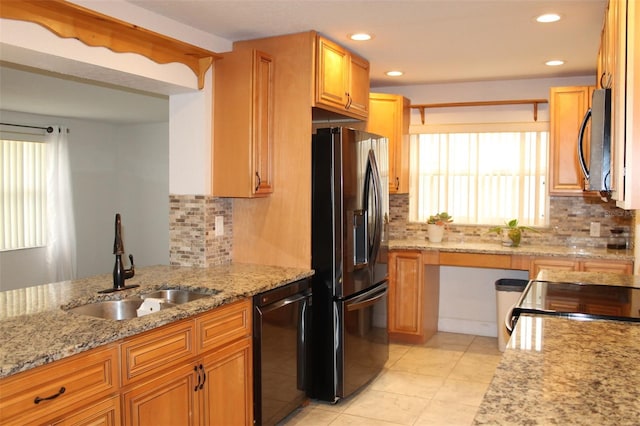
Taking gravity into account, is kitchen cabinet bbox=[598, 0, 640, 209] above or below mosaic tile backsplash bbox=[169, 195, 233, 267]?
above

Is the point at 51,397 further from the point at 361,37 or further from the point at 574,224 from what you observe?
the point at 574,224

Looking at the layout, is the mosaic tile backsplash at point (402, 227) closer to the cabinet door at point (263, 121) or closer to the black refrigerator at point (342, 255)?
the cabinet door at point (263, 121)

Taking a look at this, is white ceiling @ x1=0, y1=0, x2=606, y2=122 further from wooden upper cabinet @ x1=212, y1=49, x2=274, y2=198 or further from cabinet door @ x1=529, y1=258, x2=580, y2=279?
cabinet door @ x1=529, y1=258, x2=580, y2=279

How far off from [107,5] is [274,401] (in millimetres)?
2224

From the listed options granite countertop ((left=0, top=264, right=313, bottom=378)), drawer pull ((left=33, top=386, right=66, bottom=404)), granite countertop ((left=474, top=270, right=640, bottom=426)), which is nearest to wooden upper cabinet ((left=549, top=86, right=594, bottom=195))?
granite countertop ((left=0, top=264, right=313, bottom=378))

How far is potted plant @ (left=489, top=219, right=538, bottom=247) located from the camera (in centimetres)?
458

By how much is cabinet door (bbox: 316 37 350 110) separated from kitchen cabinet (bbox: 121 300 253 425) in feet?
4.67

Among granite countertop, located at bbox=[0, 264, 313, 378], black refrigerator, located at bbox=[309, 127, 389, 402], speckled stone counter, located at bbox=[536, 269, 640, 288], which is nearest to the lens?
granite countertop, located at bbox=[0, 264, 313, 378]

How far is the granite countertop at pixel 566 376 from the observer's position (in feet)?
3.66

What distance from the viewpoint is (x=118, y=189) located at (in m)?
7.64

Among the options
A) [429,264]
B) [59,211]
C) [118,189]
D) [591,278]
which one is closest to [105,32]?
[591,278]

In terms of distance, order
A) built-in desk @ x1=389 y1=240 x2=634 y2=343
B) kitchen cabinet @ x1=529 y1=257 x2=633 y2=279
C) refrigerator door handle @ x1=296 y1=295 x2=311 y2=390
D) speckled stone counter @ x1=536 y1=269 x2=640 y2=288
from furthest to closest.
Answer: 1. built-in desk @ x1=389 y1=240 x2=634 y2=343
2. kitchen cabinet @ x1=529 y1=257 x2=633 y2=279
3. refrigerator door handle @ x1=296 y1=295 x2=311 y2=390
4. speckled stone counter @ x1=536 y1=269 x2=640 y2=288

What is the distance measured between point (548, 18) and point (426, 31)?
0.70m

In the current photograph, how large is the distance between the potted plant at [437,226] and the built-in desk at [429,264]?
0.09 m
